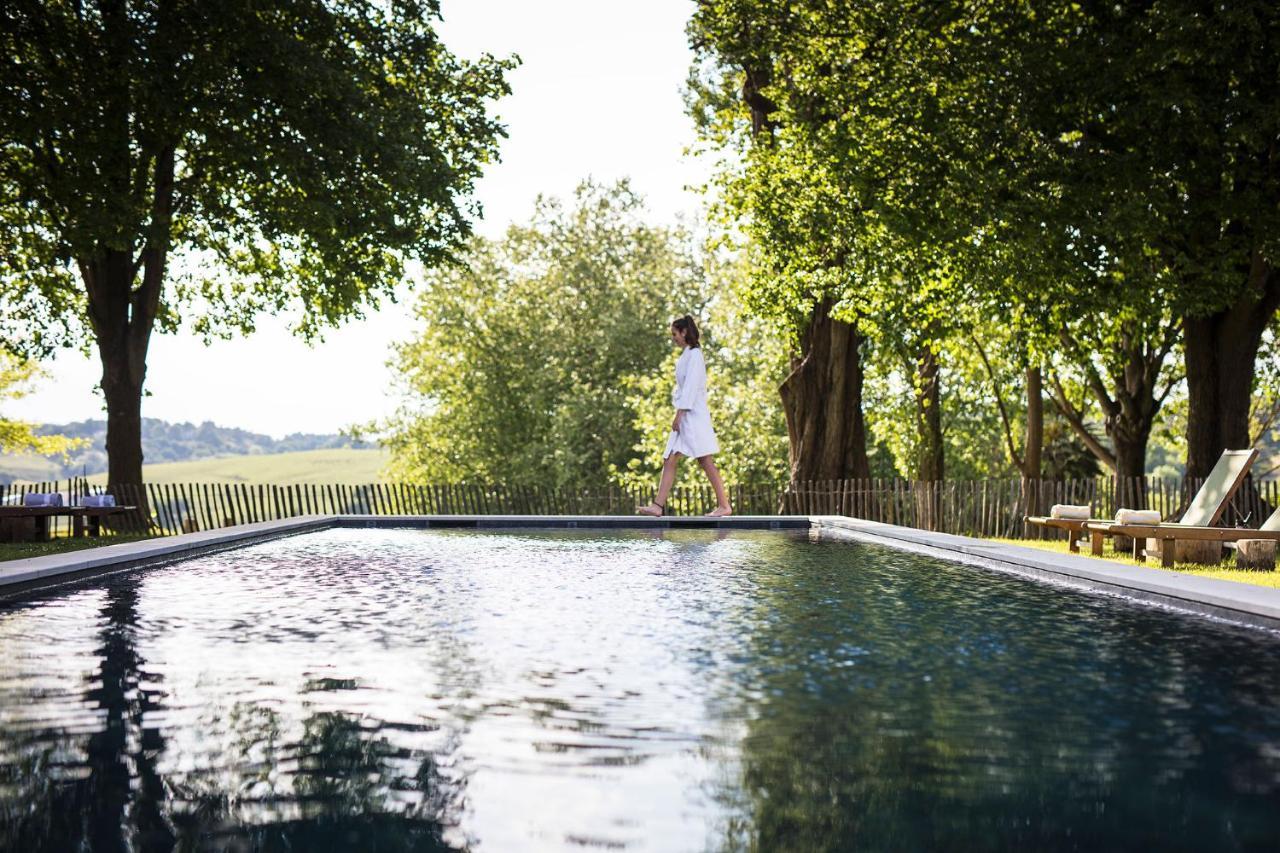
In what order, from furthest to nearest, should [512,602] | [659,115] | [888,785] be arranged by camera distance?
[659,115]
[512,602]
[888,785]

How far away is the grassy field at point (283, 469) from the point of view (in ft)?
427

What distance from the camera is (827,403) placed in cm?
2362

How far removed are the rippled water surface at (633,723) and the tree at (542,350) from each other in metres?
37.3

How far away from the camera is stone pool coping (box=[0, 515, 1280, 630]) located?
6.69 meters

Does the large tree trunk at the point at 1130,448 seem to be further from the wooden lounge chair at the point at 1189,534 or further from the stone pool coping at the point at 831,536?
the wooden lounge chair at the point at 1189,534

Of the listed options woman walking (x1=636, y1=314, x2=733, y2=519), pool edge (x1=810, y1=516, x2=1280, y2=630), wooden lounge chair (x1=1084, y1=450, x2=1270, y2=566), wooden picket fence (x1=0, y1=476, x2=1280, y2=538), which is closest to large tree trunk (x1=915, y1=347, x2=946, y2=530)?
wooden picket fence (x1=0, y1=476, x2=1280, y2=538)

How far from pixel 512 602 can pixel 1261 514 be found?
13575mm

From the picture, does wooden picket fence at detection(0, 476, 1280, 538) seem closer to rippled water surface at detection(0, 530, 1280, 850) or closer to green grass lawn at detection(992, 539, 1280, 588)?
green grass lawn at detection(992, 539, 1280, 588)

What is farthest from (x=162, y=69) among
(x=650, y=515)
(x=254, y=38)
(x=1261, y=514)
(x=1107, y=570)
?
(x=1261, y=514)

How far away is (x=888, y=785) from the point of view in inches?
125

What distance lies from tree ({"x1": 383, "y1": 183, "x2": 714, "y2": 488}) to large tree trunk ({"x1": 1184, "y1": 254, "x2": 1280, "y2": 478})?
1059 inches

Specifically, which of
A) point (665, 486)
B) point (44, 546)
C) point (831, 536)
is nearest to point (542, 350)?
point (44, 546)

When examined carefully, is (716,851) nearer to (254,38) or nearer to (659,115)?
(254,38)

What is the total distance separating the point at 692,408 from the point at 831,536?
6.76ft
